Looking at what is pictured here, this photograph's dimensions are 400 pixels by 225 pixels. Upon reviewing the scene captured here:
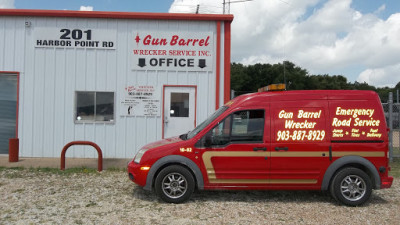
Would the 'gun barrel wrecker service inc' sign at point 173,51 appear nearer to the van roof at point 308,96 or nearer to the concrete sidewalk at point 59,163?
the concrete sidewalk at point 59,163

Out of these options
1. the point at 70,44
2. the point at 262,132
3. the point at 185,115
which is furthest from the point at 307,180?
the point at 70,44

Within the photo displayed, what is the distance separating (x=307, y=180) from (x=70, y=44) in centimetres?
816

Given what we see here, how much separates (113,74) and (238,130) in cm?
575

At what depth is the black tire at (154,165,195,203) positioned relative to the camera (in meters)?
5.82

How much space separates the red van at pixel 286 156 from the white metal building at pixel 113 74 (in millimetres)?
4444

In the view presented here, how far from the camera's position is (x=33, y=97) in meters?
10.4

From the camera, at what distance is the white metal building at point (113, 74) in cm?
1033

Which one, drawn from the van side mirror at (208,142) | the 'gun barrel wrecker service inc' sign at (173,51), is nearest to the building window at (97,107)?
the 'gun barrel wrecker service inc' sign at (173,51)

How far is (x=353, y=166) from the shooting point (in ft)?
19.4

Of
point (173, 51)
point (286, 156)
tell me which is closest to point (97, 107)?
point (173, 51)

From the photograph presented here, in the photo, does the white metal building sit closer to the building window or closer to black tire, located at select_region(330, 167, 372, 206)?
the building window

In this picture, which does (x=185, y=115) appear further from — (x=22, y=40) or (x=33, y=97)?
(x=22, y=40)

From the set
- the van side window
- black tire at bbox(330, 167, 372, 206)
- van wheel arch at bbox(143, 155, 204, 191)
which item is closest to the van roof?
the van side window

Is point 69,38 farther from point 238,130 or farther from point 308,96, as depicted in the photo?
point 308,96
